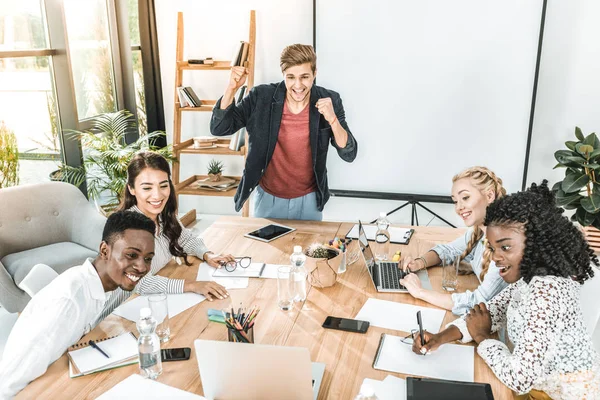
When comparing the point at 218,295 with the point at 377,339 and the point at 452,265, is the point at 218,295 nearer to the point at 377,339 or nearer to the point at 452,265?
the point at 377,339

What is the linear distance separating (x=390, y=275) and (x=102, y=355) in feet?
3.50

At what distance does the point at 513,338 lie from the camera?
4.68 feet

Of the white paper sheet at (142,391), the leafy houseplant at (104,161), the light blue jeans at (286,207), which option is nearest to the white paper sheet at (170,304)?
the white paper sheet at (142,391)

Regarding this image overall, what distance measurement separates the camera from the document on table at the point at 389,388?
1243 millimetres

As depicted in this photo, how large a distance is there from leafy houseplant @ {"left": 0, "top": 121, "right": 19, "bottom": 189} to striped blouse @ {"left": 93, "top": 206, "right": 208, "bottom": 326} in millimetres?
1637

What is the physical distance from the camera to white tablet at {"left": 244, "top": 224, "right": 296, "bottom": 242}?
2.37 meters

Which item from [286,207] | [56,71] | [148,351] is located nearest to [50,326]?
[148,351]

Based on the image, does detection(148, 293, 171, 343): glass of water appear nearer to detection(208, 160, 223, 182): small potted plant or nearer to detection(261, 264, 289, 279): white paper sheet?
detection(261, 264, 289, 279): white paper sheet

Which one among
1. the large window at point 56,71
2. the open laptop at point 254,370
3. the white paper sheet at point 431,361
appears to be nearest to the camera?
the open laptop at point 254,370

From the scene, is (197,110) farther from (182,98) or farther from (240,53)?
(240,53)

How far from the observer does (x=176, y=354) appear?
4.66 feet

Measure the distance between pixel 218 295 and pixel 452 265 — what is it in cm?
89

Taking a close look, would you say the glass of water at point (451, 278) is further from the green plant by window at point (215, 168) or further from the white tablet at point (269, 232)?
the green plant by window at point (215, 168)

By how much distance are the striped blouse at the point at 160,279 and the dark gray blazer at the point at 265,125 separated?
61cm
